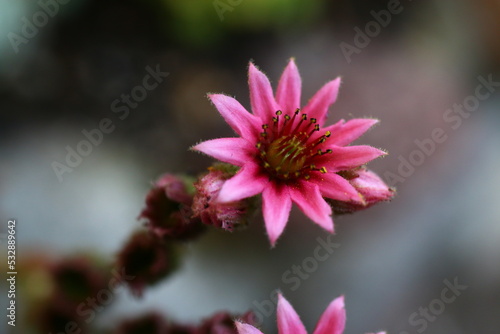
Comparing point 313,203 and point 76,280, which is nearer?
point 313,203

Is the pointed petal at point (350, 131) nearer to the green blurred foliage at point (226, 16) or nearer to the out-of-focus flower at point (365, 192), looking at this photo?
the out-of-focus flower at point (365, 192)

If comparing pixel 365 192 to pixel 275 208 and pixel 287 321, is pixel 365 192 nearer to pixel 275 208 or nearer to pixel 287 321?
pixel 275 208

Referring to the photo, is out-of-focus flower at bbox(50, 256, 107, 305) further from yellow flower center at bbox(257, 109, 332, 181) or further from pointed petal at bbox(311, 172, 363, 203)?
pointed petal at bbox(311, 172, 363, 203)

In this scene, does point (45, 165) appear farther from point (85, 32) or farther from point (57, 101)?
point (85, 32)

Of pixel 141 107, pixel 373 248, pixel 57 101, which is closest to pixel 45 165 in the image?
pixel 57 101

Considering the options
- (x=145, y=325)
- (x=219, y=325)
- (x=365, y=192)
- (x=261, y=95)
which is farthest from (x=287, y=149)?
(x=145, y=325)
